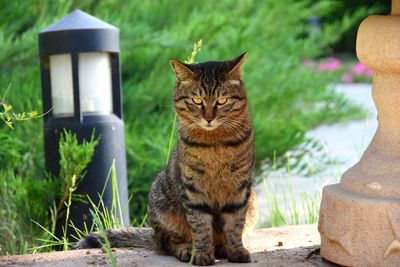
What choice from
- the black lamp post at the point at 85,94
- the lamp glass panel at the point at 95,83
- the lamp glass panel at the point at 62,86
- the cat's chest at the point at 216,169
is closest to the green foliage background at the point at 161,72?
the black lamp post at the point at 85,94

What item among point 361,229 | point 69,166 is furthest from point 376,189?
point 69,166

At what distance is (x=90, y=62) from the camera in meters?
4.45

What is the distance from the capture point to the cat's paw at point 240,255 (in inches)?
132

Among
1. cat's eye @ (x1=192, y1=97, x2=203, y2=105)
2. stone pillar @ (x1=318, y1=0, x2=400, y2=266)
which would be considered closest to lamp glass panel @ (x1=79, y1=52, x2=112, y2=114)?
cat's eye @ (x1=192, y1=97, x2=203, y2=105)

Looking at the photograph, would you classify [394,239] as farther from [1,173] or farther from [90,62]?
[1,173]

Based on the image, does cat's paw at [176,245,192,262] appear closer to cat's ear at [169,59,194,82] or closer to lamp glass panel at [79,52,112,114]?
cat's ear at [169,59,194,82]

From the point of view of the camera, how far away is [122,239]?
3705 millimetres

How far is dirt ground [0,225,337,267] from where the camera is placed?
3.34 metres

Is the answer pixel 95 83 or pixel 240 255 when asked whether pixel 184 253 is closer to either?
pixel 240 255

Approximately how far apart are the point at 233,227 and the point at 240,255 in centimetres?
12

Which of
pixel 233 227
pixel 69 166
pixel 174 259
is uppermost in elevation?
pixel 69 166

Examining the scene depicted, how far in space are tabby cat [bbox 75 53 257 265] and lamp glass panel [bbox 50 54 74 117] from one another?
1103 mm

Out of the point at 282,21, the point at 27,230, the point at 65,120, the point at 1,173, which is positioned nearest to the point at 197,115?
the point at 65,120

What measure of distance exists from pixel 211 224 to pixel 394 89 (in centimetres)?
86
